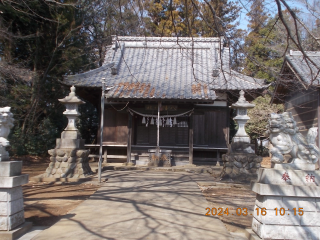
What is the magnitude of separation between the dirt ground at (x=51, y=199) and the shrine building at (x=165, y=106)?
17.2 feet

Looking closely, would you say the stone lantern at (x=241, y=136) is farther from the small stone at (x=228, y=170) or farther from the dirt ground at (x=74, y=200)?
the dirt ground at (x=74, y=200)

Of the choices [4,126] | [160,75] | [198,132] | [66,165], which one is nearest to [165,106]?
[160,75]

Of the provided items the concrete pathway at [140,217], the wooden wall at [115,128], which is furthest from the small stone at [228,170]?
the wooden wall at [115,128]

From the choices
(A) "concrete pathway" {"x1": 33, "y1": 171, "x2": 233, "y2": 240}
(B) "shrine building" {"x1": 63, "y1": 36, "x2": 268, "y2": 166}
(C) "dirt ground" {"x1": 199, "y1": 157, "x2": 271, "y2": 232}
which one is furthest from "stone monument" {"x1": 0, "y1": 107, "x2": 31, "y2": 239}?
(B) "shrine building" {"x1": 63, "y1": 36, "x2": 268, "y2": 166}

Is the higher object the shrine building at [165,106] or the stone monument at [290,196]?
the shrine building at [165,106]

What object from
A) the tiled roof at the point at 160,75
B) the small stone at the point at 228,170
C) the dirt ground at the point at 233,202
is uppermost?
the tiled roof at the point at 160,75

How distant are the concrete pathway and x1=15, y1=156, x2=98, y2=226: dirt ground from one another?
312mm

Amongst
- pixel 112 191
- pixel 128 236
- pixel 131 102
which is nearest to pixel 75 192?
pixel 112 191

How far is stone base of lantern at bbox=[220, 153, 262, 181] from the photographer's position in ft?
30.9

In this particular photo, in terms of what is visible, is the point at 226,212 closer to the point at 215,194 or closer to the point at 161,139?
the point at 215,194

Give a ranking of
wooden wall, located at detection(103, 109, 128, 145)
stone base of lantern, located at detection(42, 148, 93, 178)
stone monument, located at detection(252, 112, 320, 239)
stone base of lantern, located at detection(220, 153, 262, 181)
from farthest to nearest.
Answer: wooden wall, located at detection(103, 109, 128, 145)
stone base of lantern, located at detection(42, 148, 93, 178)
stone base of lantern, located at detection(220, 153, 262, 181)
stone monument, located at detection(252, 112, 320, 239)

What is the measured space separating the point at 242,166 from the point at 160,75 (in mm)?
7423

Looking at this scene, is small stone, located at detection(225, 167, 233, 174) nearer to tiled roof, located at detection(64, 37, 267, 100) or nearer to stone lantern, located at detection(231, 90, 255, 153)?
stone lantern, located at detection(231, 90, 255, 153)

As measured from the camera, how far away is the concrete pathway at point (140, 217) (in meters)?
4.45
